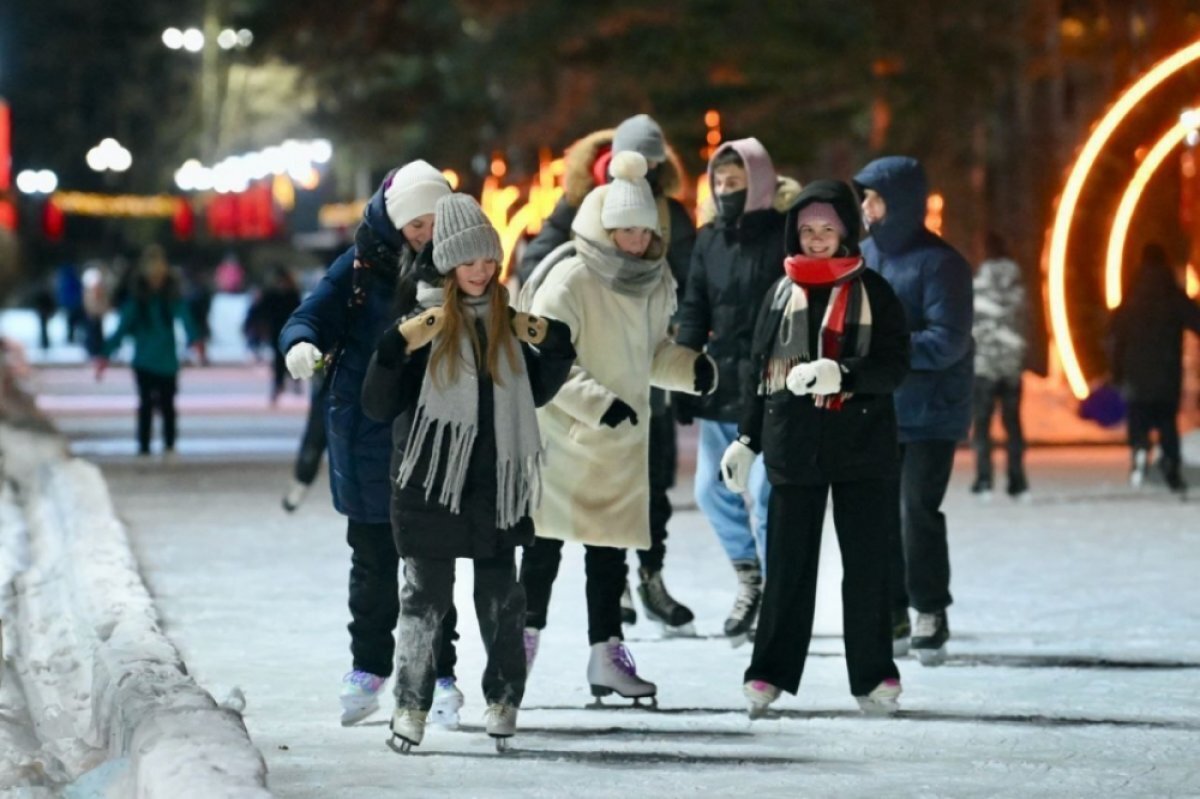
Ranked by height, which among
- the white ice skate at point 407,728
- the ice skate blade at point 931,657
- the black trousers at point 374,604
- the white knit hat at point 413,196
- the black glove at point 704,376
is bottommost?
the ice skate blade at point 931,657

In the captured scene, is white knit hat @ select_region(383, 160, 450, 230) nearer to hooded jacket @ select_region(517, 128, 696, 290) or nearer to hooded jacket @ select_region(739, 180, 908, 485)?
hooded jacket @ select_region(739, 180, 908, 485)

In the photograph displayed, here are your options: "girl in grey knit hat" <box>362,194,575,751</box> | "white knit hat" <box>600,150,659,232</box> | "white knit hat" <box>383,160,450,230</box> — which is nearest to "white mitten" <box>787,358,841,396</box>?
"white knit hat" <box>600,150,659,232</box>

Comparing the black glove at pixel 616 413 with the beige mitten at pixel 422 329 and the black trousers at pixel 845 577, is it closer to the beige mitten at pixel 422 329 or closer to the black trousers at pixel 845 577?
the black trousers at pixel 845 577

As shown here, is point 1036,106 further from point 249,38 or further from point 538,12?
point 249,38

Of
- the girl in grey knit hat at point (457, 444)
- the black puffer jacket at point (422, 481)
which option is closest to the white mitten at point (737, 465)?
the girl in grey knit hat at point (457, 444)

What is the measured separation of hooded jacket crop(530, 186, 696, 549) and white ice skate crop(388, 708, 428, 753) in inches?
40.4

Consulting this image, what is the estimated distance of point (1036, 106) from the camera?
3334cm

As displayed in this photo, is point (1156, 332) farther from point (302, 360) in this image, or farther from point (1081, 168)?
point (302, 360)

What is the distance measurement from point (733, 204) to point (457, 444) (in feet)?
8.03

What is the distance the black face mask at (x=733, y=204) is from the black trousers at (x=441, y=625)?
2.29 meters

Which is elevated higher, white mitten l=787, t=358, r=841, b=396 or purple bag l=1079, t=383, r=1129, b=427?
white mitten l=787, t=358, r=841, b=396

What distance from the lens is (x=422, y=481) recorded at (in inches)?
289

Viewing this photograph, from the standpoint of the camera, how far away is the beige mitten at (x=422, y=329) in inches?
287

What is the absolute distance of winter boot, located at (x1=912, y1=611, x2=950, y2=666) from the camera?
920cm
